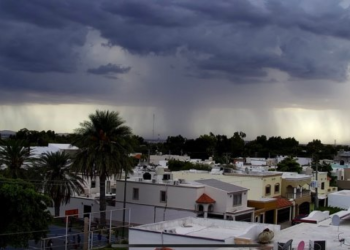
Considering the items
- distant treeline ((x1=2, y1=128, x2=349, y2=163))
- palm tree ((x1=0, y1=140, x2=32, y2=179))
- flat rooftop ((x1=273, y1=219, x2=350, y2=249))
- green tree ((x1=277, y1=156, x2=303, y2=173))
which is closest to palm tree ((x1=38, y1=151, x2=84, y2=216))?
palm tree ((x1=0, y1=140, x2=32, y2=179))

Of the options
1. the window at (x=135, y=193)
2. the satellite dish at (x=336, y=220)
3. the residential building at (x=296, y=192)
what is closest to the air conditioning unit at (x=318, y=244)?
the satellite dish at (x=336, y=220)

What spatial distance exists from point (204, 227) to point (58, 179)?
21.9 metres

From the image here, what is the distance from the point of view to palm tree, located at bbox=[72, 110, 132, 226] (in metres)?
45.9

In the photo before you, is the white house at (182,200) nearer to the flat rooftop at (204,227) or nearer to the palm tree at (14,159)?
the palm tree at (14,159)

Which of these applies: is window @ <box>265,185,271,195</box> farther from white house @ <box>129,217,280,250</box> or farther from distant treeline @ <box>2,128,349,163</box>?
distant treeline @ <box>2,128,349,163</box>

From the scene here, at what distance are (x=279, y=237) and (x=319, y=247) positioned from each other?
14.3 feet

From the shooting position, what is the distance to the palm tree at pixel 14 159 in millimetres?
45275

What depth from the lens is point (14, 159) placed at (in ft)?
150

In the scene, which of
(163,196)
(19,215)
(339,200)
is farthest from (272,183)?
(19,215)

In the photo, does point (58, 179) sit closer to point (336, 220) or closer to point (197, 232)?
point (197, 232)

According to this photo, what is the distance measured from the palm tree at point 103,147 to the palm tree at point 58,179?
2.01 metres

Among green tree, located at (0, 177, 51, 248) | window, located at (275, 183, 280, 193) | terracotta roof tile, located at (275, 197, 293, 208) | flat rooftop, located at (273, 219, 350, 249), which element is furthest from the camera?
window, located at (275, 183, 280, 193)

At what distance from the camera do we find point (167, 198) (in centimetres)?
4747

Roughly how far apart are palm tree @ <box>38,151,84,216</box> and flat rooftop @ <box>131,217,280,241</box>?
20.0m
